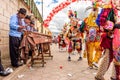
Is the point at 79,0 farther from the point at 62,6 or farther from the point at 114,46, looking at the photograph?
the point at 114,46

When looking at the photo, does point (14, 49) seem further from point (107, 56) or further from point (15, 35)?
point (107, 56)

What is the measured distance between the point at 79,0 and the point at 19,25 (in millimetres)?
11363

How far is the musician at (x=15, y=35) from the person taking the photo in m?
9.41

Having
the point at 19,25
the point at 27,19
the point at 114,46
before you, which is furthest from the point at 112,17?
the point at 27,19

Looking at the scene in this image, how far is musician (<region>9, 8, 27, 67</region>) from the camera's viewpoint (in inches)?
370

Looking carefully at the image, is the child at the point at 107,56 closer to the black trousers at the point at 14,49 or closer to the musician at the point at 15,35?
the musician at the point at 15,35

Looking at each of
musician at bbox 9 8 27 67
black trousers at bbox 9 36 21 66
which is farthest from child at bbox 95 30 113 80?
black trousers at bbox 9 36 21 66

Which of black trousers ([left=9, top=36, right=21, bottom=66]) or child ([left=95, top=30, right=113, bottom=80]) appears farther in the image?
black trousers ([left=9, top=36, right=21, bottom=66])

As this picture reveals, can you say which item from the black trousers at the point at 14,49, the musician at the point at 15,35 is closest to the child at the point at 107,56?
the musician at the point at 15,35

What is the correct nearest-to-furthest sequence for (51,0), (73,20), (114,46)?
(114,46) < (73,20) < (51,0)

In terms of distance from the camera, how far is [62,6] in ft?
72.7

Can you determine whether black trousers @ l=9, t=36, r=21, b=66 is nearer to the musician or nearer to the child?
the musician

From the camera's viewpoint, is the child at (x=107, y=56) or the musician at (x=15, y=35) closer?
the child at (x=107, y=56)

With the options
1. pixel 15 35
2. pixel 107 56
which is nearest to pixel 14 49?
pixel 15 35
